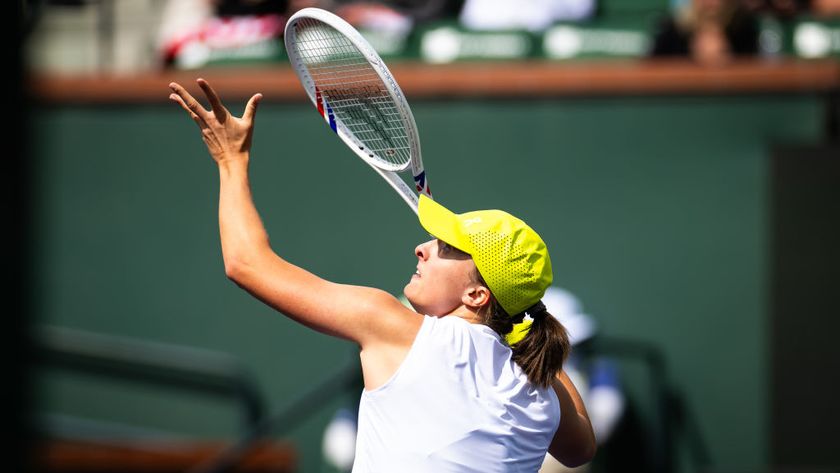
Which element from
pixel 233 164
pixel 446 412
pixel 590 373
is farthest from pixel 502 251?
pixel 590 373

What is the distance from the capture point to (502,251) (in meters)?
2.96

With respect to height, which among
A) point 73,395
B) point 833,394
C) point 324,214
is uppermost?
point 324,214

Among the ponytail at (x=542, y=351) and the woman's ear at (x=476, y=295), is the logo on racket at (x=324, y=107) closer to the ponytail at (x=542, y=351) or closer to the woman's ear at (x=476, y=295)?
the woman's ear at (x=476, y=295)

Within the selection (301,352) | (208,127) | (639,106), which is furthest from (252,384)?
(208,127)

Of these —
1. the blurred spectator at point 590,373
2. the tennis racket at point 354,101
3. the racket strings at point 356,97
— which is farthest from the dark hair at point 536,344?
the blurred spectator at point 590,373

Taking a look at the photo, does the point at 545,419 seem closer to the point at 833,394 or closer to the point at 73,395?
the point at 833,394

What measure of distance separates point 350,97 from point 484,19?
4.87m

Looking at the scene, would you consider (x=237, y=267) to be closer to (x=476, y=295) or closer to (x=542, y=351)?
(x=476, y=295)

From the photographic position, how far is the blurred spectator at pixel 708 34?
7816 mm

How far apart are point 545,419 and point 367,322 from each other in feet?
1.53

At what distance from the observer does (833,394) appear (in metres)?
7.50

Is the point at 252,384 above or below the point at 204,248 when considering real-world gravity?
below

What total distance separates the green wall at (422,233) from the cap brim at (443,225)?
4.65 meters

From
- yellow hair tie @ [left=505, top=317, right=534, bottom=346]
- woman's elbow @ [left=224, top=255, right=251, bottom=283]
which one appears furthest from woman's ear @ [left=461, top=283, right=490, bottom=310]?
woman's elbow @ [left=224, top=255, right=251, bottom=283]
